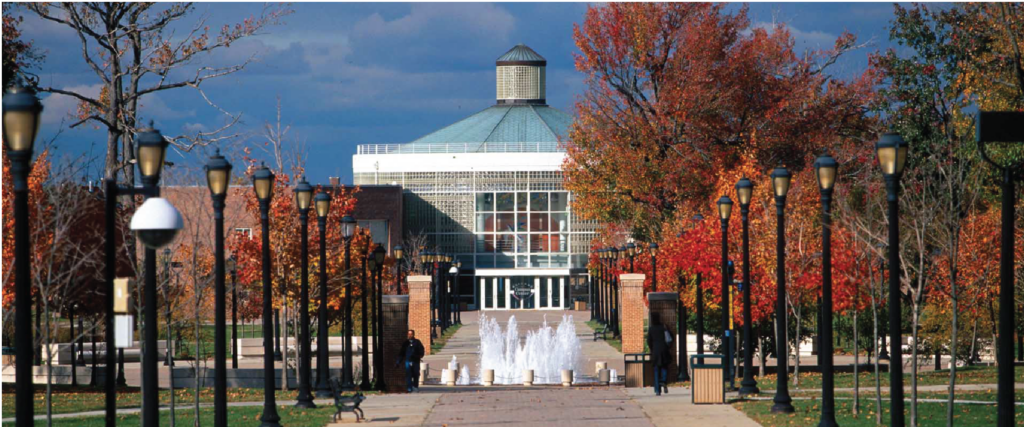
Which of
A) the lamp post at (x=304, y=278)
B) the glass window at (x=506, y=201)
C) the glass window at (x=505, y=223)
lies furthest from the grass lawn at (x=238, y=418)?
the glass window at (x=505, y=223)

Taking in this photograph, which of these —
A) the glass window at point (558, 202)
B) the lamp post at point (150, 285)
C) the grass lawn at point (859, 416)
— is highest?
the glass window at point (558, 202)

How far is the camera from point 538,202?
9450 cm

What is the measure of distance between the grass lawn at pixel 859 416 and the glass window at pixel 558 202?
74.0 meters

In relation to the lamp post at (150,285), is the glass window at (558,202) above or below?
above

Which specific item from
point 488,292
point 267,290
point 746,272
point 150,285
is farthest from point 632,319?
point 488,292

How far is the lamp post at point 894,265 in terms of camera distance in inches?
479

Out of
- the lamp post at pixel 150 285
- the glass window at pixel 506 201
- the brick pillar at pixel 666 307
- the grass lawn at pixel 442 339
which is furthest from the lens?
the glass window at pixel 506 201

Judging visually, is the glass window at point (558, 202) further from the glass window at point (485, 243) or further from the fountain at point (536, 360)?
the fountain at point (536, 360)

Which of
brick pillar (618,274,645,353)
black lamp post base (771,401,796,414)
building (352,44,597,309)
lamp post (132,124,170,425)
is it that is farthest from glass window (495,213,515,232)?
lamp post (132,124,170,425)

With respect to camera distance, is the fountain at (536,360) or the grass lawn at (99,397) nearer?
the grass lawn at (99,397)

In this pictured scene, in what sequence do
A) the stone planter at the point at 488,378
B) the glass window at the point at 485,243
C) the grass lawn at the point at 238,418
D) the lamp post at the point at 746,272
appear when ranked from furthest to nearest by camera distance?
the glass window at the point at 485,243 → the stone planter at the point at 488,378 → the lamp post at the point at 746,272 → the grass lawn at the point at 238,418

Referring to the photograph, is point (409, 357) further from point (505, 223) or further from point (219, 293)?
point (505, 223)

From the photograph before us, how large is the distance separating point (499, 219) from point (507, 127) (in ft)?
47.4

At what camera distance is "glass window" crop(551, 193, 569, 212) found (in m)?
94.2
